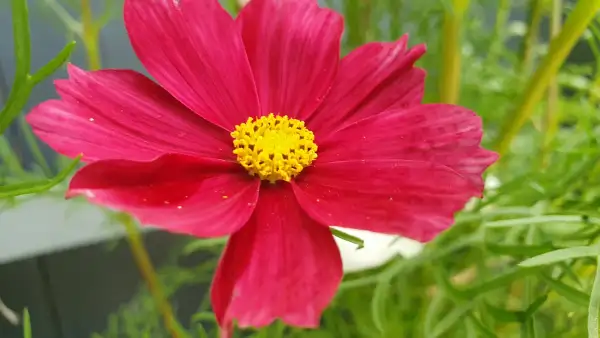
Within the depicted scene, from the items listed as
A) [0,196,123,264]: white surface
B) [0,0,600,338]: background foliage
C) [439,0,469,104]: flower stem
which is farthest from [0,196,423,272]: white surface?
[439,0,469,104]: flower stem

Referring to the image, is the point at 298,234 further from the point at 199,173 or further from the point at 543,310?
the point at 543,310

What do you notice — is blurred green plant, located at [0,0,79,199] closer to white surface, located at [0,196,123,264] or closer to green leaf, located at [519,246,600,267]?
green leaf, located at [519,246,600,267]

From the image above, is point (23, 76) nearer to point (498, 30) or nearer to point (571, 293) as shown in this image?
point (571, 293)

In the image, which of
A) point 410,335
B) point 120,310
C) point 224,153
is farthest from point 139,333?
point 224,153

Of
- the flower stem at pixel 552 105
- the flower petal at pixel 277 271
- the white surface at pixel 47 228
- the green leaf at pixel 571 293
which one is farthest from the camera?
the white surface at pixel 47 228

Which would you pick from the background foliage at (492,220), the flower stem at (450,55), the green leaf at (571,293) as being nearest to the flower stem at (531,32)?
the background foliage at (492,220)

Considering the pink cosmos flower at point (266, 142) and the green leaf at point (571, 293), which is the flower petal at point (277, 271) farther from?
the green leaf at point (571, 293)

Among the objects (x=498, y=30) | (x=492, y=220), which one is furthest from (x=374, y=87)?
(x=498, y=30)
